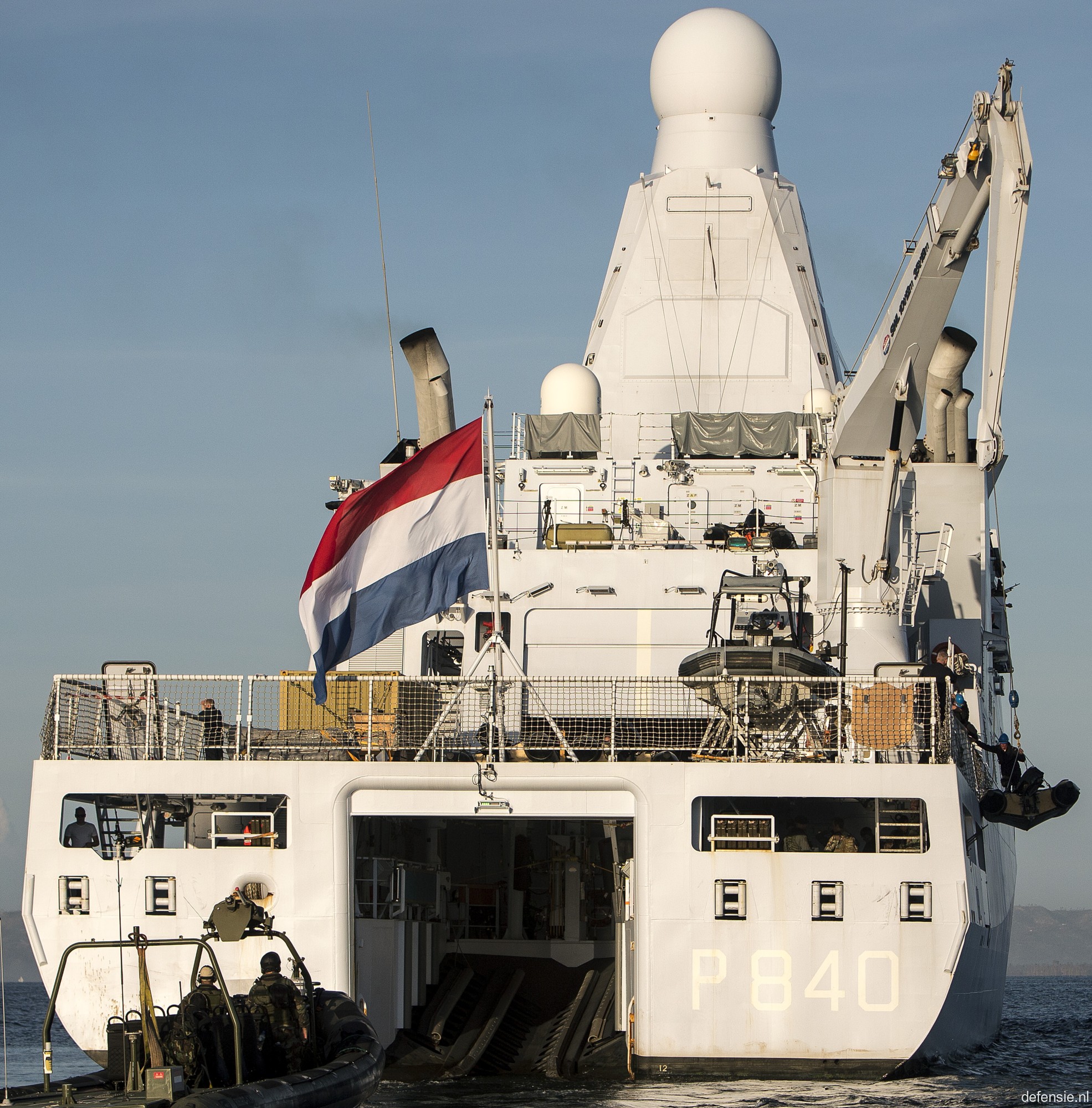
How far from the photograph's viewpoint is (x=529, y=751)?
1889 cm

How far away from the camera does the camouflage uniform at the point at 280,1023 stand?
1300cm

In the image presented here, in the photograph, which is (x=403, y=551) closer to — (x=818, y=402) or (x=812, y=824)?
(x=812, y=824)

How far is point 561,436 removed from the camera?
2505 centimetres

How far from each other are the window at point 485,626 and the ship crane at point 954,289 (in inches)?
197

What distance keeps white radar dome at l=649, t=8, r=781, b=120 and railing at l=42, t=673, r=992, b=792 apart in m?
13.5

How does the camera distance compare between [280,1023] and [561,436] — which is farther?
[561,436]

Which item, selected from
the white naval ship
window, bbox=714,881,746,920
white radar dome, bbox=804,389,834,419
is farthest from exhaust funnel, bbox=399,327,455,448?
window, bbox=714,881,746,920

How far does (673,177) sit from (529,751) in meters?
13.1

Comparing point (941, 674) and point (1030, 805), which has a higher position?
point (941, 674)

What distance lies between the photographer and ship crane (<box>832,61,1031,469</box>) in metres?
20.3

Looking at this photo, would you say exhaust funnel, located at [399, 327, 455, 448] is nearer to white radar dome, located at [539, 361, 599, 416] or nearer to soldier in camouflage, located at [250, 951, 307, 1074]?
white radar dome, located at [539, 361, 599, 416]

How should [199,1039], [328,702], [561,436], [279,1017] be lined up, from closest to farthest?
[199,1039]
[279,1017]
[328,702]
[561,436]

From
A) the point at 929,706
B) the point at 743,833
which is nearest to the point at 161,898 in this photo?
the point at 743,833

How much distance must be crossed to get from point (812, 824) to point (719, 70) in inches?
604
